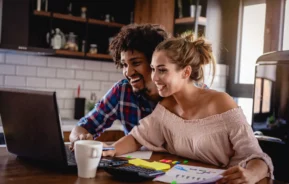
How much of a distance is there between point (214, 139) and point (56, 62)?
257 centimetres

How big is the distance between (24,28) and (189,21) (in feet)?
4.72

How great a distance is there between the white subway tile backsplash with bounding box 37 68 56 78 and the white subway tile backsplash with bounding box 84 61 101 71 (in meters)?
0.35

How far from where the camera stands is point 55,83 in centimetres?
384

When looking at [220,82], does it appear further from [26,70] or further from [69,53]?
[26,70]

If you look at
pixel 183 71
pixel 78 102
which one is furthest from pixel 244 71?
pixel 183 71

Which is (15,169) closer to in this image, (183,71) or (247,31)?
(183,71)

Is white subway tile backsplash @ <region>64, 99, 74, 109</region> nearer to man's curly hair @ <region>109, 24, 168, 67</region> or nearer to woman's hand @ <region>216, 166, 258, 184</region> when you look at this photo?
man's curly hair @ <region>109, 24, 168, 67</region>

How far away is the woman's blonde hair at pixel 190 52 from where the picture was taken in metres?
1.75

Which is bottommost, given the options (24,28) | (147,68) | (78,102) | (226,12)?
(78,102)

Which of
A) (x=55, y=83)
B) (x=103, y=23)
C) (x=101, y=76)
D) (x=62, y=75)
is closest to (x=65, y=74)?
(x=62, y=75)

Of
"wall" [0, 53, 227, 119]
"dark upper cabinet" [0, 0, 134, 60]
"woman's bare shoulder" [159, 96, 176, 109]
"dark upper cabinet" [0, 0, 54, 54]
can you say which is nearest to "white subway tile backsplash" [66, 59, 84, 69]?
"wall" [0, 53, 227, 119]

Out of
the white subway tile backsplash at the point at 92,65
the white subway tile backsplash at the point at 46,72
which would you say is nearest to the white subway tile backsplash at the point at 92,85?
the white subway tile backsplash at the point at 92,65

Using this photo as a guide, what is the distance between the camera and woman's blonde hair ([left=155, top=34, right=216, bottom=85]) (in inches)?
68.8

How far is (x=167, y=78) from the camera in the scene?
171 centimetres
